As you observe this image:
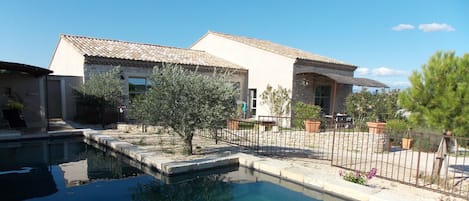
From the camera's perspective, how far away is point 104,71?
49.9 feet

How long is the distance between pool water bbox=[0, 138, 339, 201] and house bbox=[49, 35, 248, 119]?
20.8 feet

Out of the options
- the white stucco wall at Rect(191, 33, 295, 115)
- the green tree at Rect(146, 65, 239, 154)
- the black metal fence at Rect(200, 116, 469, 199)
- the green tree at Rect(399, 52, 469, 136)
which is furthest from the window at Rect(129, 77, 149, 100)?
the green tree at Rect(399, 52, 469, 136)

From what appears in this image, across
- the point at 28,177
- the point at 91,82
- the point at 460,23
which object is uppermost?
the point at 460,23

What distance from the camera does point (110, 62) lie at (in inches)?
606

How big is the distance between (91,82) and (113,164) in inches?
285

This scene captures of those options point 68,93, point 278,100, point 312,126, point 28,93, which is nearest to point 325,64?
point 278,100

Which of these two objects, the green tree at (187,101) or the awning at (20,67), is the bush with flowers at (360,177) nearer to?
the green tree at (187,101)

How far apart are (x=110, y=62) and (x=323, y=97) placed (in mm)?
13677

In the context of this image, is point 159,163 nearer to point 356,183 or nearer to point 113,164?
point 113,164

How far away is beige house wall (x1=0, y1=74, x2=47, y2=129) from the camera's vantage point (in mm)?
14070

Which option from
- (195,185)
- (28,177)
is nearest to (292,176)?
(195,185)

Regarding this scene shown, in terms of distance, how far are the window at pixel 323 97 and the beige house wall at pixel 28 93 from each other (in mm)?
15708

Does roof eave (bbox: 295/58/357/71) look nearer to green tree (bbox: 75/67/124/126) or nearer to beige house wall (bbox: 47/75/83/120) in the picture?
green tree (bbox: 75/67/124/126)

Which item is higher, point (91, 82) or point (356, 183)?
point (91, 82)
